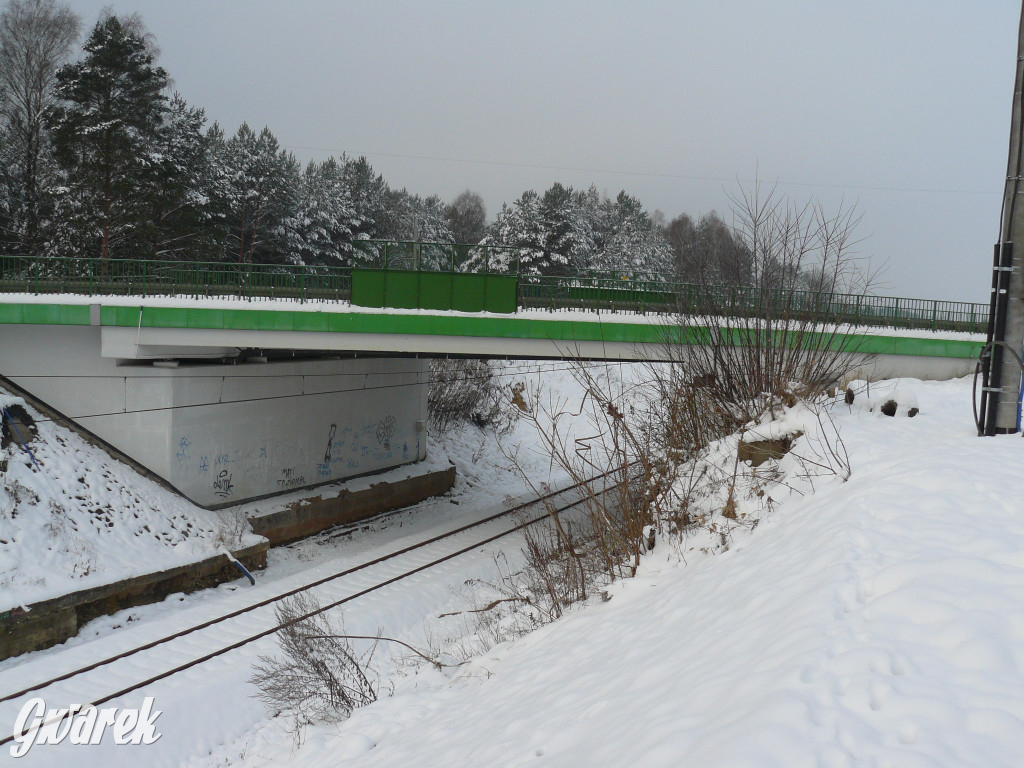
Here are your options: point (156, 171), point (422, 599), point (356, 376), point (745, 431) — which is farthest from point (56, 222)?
point (745, 431)

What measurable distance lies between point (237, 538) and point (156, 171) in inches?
732

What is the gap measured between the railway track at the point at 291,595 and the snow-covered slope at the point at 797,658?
2576 mm

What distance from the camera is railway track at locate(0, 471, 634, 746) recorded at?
1135 centimetres

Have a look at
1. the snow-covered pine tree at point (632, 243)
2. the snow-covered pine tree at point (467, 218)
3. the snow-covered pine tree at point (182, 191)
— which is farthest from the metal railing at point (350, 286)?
the snow-covered pine tree at point (467, 218)

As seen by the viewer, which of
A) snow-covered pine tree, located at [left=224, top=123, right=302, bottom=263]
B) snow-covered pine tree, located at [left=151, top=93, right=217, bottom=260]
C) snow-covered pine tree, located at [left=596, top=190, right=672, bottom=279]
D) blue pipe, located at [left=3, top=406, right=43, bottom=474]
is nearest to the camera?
blue pipe, located at [left=3, top=406, right=43, bottom=474]

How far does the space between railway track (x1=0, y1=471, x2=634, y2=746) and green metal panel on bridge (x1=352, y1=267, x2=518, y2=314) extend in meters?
5.19

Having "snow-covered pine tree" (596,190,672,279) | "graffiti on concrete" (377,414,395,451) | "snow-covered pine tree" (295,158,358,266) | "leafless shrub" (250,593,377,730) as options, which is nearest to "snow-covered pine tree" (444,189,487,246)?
"snow-covered pine tree" (596,190,672,279)

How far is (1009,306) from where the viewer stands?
9.28 metres

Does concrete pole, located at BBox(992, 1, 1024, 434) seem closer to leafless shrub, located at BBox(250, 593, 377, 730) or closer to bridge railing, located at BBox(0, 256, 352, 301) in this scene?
leafless shrub, located at BBox(250, 593, 377, 730)

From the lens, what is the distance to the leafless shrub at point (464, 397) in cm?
3378

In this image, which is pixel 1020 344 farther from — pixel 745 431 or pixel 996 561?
pixel 996 561

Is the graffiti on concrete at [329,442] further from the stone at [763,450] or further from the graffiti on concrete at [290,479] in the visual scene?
the stone at [763,450]

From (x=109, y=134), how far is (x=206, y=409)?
50.3 feet

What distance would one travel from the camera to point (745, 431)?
10.4 meters
